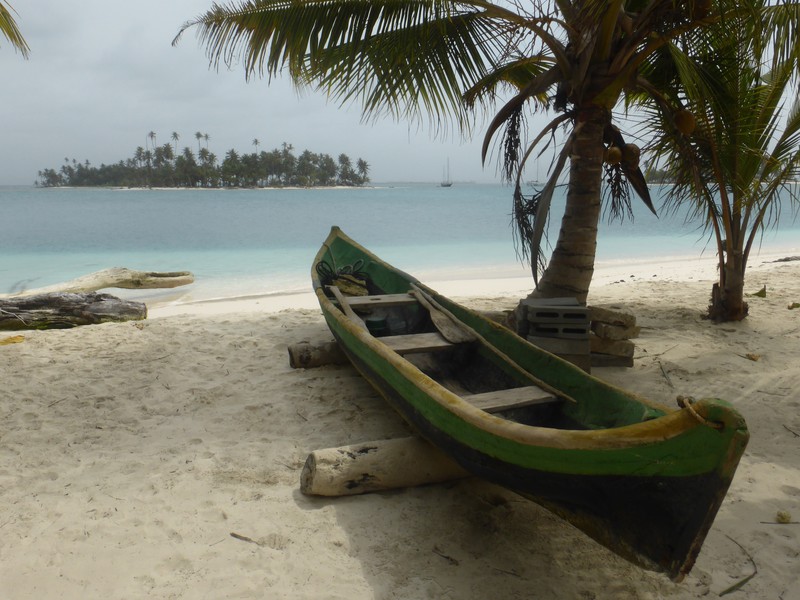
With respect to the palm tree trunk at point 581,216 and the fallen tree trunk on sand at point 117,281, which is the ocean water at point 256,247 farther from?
the palm tree trunk at point 581,216

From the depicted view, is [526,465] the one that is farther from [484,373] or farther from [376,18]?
[376,18]

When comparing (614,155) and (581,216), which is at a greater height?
(614,155)

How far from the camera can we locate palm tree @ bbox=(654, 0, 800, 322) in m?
4.84

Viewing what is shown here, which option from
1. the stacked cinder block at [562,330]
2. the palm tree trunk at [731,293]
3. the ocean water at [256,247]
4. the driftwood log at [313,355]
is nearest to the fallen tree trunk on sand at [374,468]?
the stacked cinder block at [562,330]

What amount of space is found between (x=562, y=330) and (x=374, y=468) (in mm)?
1944

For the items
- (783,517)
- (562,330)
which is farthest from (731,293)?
(783,517)

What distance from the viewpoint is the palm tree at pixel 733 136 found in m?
4.84

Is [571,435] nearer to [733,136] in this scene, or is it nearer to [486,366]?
[486,366]

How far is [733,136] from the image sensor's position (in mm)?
5438

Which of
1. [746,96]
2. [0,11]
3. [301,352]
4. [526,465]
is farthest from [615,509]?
[0,11]

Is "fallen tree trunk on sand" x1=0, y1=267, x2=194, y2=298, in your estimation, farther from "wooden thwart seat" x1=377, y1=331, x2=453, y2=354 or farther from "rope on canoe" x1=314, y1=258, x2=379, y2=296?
"wooden thwart seat" x1=377, y1=331, x2=453, y2=354

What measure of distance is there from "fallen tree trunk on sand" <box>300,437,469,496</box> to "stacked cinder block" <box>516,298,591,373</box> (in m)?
1.49

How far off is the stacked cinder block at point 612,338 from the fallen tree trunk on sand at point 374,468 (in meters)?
2.31

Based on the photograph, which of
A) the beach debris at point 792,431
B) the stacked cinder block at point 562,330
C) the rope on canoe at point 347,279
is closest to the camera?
the beach debris at point 792,431
